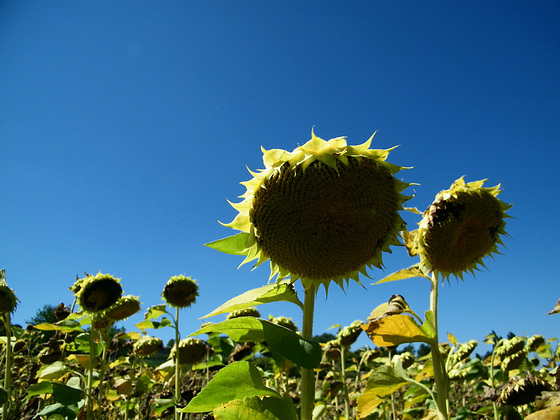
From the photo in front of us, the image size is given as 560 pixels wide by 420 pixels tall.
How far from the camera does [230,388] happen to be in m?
1.51

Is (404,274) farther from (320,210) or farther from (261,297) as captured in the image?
(261,297)

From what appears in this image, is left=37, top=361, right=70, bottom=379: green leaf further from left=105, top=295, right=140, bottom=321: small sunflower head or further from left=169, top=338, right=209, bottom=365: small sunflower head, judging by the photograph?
left=169, top=338, right=209, bottom=365: small sunflower head

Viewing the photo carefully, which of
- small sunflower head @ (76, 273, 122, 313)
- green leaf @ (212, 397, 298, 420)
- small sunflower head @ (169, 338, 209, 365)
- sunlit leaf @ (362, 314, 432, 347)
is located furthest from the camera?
small sunflower head @ (169, 338, 209, 365)

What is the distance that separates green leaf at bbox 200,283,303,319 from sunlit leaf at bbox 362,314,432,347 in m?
0.51

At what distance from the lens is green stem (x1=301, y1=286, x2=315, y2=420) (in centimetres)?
155

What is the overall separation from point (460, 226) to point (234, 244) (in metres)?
1.51

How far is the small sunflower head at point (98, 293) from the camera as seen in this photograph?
12.4 ft

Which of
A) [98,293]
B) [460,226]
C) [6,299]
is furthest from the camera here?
[98,293]

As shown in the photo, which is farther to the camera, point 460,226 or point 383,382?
point 460,226

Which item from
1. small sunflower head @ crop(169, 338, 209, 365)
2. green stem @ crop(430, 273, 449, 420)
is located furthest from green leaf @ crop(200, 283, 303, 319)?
small sunflower head @ crop(169, 338, 209, 365)

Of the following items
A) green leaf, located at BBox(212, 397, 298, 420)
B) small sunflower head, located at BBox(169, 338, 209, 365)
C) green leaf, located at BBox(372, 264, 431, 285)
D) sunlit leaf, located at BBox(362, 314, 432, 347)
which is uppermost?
small sunflower head, located at BBox(169, 338, 209, 365)

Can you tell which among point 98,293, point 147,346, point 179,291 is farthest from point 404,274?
point 147,346

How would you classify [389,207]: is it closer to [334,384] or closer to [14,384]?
[334,384]

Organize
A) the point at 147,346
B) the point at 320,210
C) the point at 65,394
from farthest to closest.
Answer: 1. the point at 147,346
2. the point at 65,394
3. the point at 320,210
